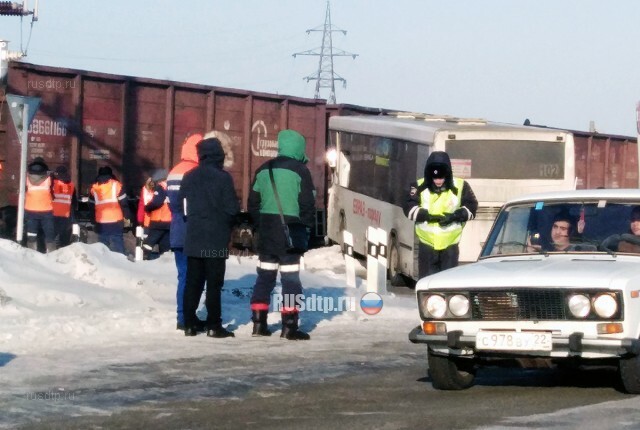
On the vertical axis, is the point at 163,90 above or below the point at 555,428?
above

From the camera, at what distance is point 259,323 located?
13430 millimetres

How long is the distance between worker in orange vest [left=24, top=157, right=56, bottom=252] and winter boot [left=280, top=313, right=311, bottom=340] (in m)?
9.64

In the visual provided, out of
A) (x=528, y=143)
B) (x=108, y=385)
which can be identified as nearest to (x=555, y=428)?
(x=108, y=385)

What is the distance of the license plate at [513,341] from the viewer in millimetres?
9438

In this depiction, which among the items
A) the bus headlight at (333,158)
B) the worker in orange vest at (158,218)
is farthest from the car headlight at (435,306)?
the bus headlight at (333,158)

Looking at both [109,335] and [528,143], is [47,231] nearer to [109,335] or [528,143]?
[528,143]

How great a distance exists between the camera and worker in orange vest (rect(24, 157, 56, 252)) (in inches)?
862

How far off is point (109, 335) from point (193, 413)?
13.3 ft

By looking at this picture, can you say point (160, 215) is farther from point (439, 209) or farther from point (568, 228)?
point (568, 228)

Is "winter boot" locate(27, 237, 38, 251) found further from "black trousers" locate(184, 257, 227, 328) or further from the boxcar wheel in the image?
the boxcar wheel

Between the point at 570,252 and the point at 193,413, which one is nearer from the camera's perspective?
the point at 193,413

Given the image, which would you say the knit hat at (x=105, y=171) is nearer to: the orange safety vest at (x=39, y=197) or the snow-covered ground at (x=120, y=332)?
the orange safety vest at (x=39, y=197)

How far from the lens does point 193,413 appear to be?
8938mm

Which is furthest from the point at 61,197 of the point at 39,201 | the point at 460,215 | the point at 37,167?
the point at 460,215
